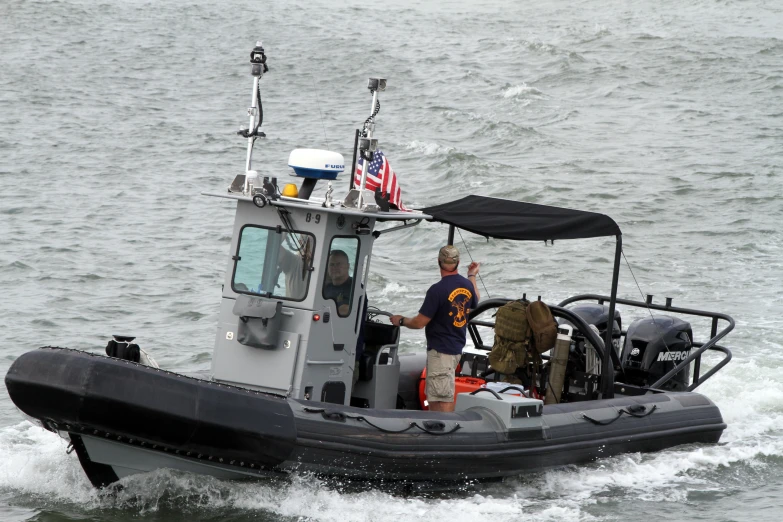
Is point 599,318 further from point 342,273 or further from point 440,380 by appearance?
point 342,273

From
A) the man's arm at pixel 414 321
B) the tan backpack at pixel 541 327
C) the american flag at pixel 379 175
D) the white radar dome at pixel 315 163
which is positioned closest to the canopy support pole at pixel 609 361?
the tan backpack at pixel 541 327

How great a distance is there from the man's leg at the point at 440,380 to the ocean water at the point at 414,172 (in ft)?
2.31

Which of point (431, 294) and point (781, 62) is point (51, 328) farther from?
point (781, 62)

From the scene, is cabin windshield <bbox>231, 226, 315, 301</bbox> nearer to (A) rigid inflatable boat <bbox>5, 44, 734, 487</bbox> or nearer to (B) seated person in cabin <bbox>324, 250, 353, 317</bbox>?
(A) rigid inflatable boat <bbox>5, 44, 734, 487</bbox>

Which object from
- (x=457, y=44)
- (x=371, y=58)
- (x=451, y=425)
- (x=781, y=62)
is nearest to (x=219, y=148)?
(x=371, y=58)

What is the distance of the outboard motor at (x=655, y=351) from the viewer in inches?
375

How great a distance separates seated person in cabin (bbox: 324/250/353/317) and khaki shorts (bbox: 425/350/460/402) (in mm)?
787

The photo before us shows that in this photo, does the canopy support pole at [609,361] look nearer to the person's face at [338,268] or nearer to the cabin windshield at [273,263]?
the person's face at [338,268]

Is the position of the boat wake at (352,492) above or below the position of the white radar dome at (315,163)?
below

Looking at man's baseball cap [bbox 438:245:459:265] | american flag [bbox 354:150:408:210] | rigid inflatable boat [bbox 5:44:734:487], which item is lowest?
rigid inflatable boat [bbox 5:44:734:487]

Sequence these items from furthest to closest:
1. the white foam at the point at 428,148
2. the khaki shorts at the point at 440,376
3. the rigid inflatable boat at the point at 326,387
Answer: the white foam at the point at 428,148 < the khaki shorts at the point at 440,376 < the rigid inflatable boat at the point at 326,387

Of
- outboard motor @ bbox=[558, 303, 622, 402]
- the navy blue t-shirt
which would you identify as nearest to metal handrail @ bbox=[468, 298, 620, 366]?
outboard motor @ bbox=[558, 303, 622, 402]

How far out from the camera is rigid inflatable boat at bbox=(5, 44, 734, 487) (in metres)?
6.70

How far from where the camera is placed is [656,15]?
31391mm
